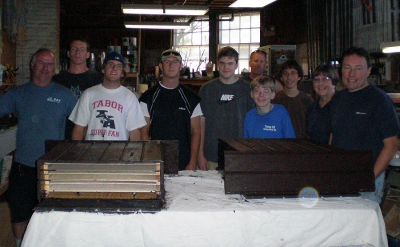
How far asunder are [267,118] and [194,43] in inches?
434

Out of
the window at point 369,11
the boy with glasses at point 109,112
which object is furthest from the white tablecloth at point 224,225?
the window at point 369,11

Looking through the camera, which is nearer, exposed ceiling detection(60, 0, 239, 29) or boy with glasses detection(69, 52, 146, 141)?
boy with glasses detection(69, 52, 146, 141)

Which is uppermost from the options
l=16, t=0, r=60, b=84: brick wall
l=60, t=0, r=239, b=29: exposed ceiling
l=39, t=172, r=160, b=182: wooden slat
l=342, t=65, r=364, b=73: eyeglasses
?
l=60, t=0, r=239, b=29: exposed ceiling

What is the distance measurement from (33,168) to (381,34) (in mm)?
5045

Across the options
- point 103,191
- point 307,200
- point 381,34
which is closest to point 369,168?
point 307,200

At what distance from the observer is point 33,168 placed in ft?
8.97

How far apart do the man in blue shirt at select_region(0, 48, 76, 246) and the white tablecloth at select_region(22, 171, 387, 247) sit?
1253 millimetres

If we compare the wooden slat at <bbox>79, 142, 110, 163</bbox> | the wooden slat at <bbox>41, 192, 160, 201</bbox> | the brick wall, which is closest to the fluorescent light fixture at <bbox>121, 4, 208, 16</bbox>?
the brick wall

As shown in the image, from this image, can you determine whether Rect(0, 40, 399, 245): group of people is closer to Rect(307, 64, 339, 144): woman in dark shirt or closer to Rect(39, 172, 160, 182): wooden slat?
Rect(307, 64, 339, 144): woman in dark shirt

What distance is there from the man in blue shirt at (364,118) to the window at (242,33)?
33.0ft

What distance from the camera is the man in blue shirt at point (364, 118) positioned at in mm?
2113

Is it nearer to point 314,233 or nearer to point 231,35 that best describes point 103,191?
point 314,233

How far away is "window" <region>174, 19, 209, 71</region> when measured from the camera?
512 inches

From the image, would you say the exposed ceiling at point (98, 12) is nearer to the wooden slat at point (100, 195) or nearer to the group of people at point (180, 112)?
the group of people at point (180, 112)
